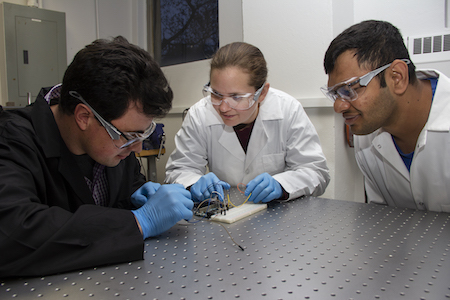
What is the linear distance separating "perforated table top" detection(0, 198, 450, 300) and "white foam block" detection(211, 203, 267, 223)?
0.10 ft

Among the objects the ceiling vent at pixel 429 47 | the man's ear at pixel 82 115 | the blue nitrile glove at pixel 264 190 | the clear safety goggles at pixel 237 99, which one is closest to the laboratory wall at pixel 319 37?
the ceiling vent at pixel 429 47

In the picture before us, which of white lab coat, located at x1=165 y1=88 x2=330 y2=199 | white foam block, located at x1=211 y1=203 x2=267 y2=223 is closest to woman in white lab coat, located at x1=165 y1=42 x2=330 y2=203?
white lab coat, located at x1=165 y1=88 x2=330 y2=199

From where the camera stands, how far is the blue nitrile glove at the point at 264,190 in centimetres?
137

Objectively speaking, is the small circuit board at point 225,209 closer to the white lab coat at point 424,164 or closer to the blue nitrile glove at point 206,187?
the blue nitrile glove at point 206,187

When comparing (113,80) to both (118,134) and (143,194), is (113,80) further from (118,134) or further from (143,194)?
(143,194)

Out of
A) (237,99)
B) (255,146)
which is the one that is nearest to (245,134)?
(255,146)

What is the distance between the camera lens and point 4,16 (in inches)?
127

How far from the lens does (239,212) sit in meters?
1.22

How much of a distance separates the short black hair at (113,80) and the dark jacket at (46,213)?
0.15 m

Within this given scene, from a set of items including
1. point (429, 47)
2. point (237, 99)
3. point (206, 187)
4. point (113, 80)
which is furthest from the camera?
point (429, 47)

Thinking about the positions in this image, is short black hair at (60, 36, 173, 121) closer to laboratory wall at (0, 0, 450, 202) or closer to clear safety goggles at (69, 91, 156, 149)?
clear safety goggles at (69, 91, 156, 149)

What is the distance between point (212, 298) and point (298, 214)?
25.5 inches

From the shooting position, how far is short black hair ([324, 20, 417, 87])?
1252 mm

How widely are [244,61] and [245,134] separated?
18.9 inches
